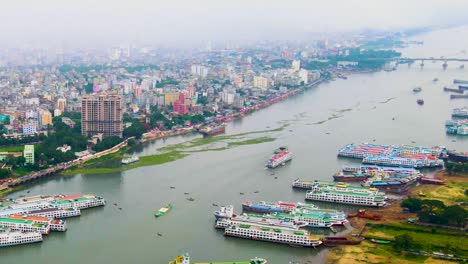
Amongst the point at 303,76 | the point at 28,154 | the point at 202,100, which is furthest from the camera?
the point at 303,76

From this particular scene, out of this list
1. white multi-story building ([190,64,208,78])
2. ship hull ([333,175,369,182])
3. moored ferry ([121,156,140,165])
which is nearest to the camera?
ship hull ([333,175,369,182])

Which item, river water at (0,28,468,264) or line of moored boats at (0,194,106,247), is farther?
line of moored boats at (0,194,106,247)

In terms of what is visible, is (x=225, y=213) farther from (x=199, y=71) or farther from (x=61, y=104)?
(x=199, y=71)

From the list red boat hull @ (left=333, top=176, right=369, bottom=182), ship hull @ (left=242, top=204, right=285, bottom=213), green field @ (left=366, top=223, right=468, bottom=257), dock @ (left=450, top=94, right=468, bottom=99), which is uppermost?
dock @ (left=450, top=94, right=468, bottom=99)

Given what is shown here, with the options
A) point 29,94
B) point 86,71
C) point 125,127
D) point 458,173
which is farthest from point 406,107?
point 86,71

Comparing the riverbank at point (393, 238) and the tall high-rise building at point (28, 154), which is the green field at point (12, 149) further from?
the riverbank at point (393, 238)

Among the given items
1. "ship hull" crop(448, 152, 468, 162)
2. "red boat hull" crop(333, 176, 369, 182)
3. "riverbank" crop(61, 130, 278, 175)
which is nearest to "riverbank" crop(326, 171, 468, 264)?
"red boat hull" crop(333, 176, 369, 182)

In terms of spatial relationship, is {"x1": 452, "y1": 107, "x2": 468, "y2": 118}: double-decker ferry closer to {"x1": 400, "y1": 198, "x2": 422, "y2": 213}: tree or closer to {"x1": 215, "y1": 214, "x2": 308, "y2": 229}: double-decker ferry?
{"x1": 400, "y1": 198, "x2": 422, "y2": 213}: tree

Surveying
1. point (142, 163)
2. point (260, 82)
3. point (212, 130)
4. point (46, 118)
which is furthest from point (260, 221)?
point (260, 82)
